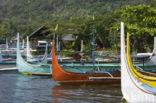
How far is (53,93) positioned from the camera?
15.3m

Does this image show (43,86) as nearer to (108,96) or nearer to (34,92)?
(34,92)

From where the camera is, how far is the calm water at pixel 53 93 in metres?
13.5

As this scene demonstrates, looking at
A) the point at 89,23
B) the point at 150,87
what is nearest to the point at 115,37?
the point at 89,23

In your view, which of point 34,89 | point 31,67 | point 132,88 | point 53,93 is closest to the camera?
point 132,88

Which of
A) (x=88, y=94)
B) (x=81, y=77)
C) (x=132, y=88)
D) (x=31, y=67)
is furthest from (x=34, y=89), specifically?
(x=132, y=88)

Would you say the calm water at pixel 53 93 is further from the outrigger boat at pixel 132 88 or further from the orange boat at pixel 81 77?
the outrigger boat at pixel 132 88

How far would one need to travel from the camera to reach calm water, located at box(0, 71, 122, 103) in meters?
13.5

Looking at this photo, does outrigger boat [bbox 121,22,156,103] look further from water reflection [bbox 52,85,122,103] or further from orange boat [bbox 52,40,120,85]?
orange boat [bbox 52,40,120,85]

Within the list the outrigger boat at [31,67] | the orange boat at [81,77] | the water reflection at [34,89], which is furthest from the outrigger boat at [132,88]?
the outrigger boat at [31,67]

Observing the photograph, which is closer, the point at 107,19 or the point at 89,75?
the point at 89,75

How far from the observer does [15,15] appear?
617ft

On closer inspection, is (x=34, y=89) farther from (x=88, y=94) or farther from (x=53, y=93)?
(x=88, y=94)

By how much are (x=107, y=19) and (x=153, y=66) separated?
33204 millimetres

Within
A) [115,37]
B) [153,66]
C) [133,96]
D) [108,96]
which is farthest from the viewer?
[115,37]
